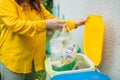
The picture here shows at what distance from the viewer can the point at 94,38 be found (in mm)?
1952

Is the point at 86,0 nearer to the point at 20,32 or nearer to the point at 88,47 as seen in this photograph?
the point at 88,47

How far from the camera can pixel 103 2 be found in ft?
6.23

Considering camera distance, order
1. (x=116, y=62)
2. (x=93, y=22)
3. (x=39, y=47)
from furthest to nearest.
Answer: (x=39, y=47) → (x=93, y=22) → (x=116, y=62)

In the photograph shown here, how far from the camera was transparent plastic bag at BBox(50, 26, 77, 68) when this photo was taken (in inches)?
72.0

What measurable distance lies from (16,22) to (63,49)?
1.17 ft

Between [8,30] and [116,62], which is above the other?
[8,30]

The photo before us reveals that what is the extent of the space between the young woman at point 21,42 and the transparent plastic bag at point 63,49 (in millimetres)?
71

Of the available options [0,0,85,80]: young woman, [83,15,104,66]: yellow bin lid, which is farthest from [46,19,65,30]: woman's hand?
[83,15,104,66]: yellow bin lid

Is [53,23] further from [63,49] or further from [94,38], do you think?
[94,38]

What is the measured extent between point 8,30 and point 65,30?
42cm

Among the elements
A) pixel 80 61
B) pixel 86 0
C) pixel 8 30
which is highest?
pixel 86 0

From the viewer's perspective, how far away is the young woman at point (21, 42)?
1.87 metres

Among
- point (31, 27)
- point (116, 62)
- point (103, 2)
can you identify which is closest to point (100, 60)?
point (116, 62)

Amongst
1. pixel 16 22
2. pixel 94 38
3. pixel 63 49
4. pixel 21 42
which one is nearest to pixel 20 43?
pixel 21 42
